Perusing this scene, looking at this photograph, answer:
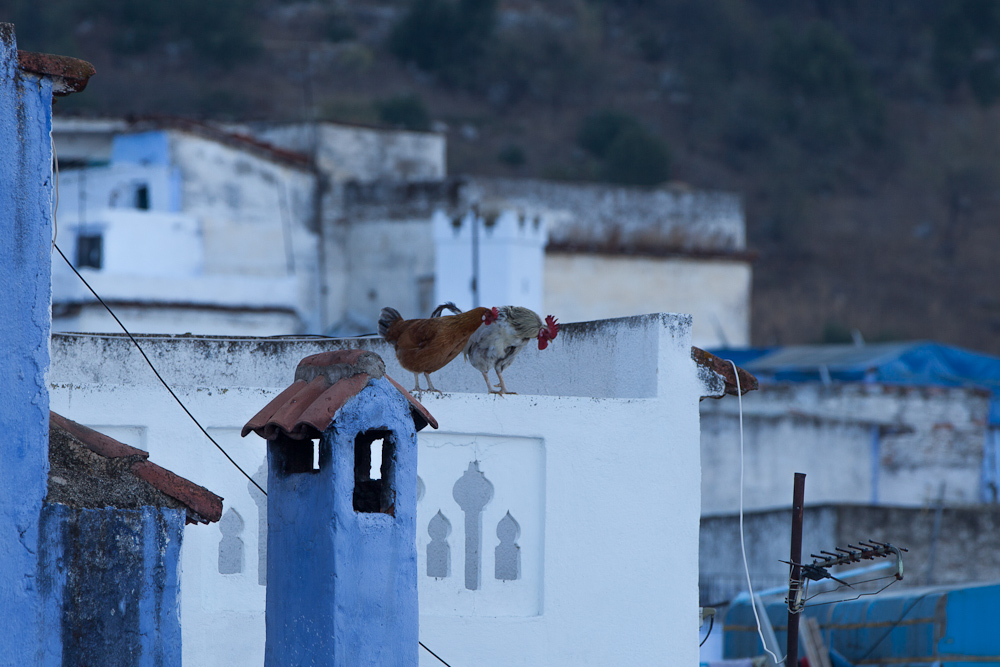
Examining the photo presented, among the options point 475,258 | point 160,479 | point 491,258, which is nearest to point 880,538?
point 491,258

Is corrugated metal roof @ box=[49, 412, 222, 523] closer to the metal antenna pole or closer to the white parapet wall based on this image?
the white parapet wall

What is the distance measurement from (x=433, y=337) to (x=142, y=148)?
65.5 feet

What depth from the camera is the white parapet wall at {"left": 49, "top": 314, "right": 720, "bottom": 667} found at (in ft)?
22.6

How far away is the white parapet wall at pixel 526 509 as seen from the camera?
6.89 metres

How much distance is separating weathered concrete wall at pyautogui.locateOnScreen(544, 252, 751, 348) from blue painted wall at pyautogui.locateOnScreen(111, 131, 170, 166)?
777 cm

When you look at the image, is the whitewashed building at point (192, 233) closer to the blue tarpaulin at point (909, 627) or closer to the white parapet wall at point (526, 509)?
the blue tarpaulin at point (909, 627)

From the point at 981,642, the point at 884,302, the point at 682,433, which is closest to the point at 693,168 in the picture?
the point at 884,302

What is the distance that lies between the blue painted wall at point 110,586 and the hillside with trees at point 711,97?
41.4 metres

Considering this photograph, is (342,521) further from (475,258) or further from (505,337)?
(475,258)

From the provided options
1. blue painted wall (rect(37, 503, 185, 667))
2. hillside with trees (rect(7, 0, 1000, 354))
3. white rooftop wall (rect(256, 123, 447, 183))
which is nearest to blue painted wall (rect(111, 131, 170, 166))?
white rooftop wall (rect(256, 123, 447, 183))

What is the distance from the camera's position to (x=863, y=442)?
74.0 feet

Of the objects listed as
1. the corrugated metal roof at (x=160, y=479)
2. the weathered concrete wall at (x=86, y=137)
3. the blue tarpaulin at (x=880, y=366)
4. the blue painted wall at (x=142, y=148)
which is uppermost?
the weathered concrete wall at (x=86, y=137)

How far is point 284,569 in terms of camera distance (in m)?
5.55

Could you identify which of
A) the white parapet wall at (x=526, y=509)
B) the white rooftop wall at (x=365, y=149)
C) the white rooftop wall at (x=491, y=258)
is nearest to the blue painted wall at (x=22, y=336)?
the white parapet wall at (x=526, y=509)
